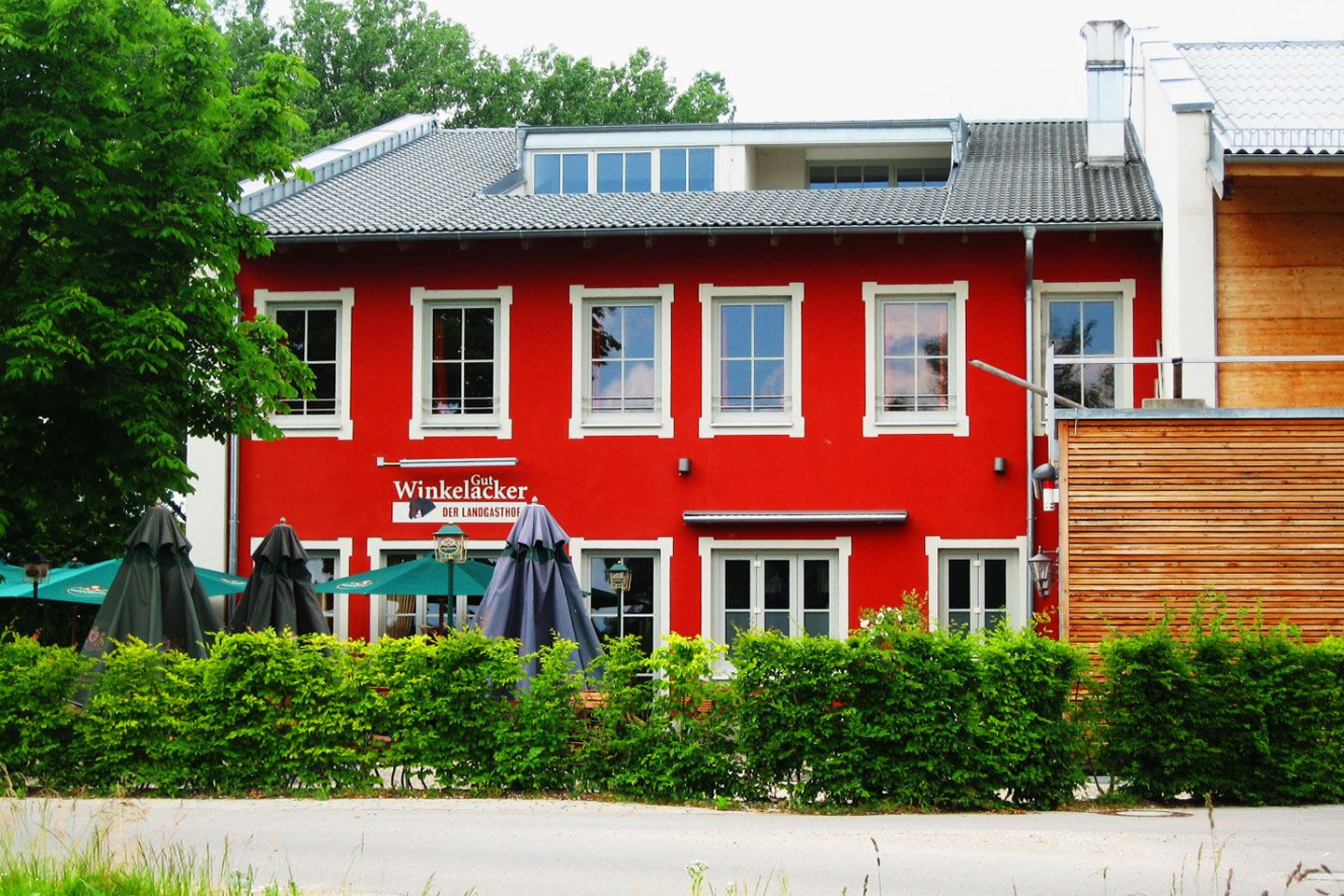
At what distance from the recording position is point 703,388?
18.7m

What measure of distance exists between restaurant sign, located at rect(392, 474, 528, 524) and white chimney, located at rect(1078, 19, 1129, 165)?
8858 mm

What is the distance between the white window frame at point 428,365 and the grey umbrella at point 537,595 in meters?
5.26

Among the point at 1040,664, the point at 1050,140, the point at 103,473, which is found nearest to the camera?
the point at 1040,664

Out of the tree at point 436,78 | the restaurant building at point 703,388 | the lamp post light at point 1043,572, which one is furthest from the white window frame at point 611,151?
the tree at point 436,78

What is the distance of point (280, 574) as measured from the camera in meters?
16.2

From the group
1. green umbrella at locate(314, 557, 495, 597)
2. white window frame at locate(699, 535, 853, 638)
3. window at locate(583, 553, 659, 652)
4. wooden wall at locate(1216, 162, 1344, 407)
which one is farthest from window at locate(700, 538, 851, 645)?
wooden wall at locate(1216, 162, 1344, 407)

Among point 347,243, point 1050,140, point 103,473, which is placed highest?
point 1050,140

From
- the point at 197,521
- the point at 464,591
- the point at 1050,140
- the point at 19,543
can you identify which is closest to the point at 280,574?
the point at 464,591

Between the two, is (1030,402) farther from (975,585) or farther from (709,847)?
(709,847)

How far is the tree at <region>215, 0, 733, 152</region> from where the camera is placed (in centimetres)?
4194

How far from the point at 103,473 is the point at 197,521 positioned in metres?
4.90

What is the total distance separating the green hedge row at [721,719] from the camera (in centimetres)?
1105

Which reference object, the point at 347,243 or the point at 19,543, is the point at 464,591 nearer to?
the point at 347,243

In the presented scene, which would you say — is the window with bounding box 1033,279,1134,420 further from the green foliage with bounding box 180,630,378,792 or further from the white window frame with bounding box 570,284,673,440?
the green foliage with bounding box 180,630,378,792
